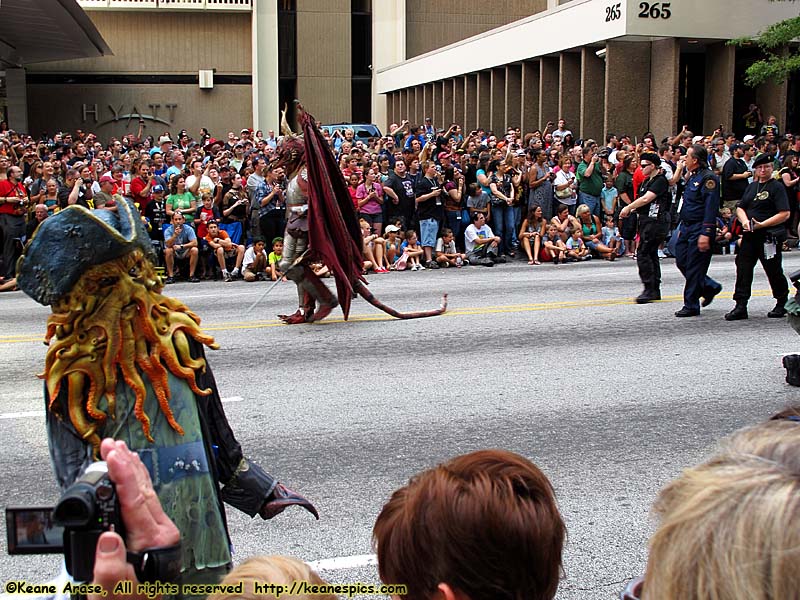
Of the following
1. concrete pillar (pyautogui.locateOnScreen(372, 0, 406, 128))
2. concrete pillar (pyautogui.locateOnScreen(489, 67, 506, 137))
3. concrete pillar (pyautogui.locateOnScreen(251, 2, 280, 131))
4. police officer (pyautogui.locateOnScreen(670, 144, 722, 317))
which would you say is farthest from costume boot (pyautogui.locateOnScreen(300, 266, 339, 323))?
concrete pillar (pyautogui.locateOnScreen(372, 0, 406, 128))

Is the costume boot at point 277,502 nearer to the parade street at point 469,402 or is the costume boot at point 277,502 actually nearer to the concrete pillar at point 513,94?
the parade street at point 469,402

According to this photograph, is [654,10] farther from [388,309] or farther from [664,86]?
[388,309]

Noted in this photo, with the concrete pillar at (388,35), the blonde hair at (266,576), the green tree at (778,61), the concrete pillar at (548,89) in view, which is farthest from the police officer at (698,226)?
the concrete pillar at (388,35)

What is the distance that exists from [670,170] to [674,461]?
41.8 feet

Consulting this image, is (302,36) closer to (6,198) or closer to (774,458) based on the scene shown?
(6,198)

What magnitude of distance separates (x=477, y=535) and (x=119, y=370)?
1129 mm

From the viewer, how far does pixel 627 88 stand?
85.7ft

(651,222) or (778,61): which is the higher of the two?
(778,61)

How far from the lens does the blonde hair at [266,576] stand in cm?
193

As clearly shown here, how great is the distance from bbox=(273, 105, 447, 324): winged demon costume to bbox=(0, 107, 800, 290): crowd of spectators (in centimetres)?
444

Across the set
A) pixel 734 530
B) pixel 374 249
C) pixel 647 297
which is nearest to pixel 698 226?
pixel 647 297

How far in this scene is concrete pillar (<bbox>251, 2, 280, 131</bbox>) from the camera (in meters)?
40.6

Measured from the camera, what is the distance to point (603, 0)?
2550 centimetres

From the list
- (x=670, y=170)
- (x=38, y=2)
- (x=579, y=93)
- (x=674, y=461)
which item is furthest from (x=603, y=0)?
(x=674, y=461)
